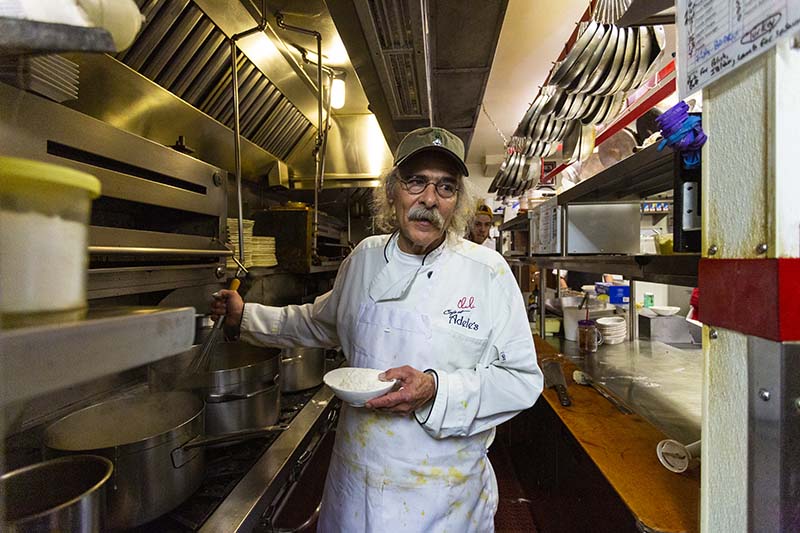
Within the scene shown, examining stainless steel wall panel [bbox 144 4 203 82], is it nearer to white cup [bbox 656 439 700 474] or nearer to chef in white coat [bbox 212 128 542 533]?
chef in white coat [bbox 212 128 542 533]

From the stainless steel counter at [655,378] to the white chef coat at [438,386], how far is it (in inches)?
33.5

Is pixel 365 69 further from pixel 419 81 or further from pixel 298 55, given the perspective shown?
pixel 298 55

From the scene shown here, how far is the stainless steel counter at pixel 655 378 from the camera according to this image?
177 cm

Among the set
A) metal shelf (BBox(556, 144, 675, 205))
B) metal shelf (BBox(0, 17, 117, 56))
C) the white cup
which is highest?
metal shelf (BBox(556, 144, 675, 205))

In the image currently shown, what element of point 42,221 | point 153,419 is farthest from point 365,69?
point 42,221

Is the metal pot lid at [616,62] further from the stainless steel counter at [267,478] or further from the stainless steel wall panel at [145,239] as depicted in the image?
the stainless steel counter at [267,478]

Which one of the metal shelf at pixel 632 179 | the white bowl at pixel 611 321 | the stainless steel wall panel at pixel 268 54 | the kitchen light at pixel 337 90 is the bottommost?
the white bowl at pixel 611 321

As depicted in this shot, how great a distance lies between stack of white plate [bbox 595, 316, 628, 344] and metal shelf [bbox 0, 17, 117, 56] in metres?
3.40

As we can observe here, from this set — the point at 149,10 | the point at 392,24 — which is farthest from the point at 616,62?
the point at 149,10

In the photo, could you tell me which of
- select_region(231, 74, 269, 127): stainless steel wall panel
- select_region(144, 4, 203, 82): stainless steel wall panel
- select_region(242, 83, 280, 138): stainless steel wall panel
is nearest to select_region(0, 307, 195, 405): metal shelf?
select_region(144, 4, 203, 82): stainless steel wall panel

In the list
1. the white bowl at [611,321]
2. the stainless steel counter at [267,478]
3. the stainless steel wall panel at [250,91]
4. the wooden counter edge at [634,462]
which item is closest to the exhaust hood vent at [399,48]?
the stainless steel wall panel at [250,91]

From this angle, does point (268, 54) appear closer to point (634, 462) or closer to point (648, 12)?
point (648, 12)

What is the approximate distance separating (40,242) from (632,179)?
78.5 inches

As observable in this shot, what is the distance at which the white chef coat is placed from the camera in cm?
131
